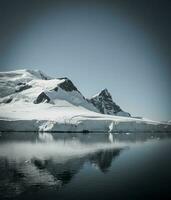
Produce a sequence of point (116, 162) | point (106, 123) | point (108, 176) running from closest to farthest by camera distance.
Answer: point (108, 176), point (116, 162), point (106, 123)

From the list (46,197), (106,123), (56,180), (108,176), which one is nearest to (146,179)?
(108,176)

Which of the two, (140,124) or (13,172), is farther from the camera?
(140,124)

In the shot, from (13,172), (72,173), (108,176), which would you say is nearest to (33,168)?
(13,172)

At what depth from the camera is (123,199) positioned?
27281 millimetres

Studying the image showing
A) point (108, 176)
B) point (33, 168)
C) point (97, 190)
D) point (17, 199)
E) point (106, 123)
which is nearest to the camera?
point (17, 199)

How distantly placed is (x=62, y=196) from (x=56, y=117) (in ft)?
428

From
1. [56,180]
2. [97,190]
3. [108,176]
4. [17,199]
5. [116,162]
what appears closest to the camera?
[17,199]

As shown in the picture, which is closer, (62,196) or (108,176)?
(62,196)

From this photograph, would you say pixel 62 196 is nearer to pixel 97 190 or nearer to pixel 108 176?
pixel 97 190

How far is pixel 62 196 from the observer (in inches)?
1091

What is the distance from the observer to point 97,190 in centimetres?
3023

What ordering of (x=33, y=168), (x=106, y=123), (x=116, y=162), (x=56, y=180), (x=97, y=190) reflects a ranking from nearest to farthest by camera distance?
(x=97, y=190)
(x=56, y=180)
(x=33, y=168)
(x=116, y=162)
(x=106, y=123)

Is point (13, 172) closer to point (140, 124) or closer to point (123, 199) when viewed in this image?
point (123, 199)

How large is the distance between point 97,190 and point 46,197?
583cm
